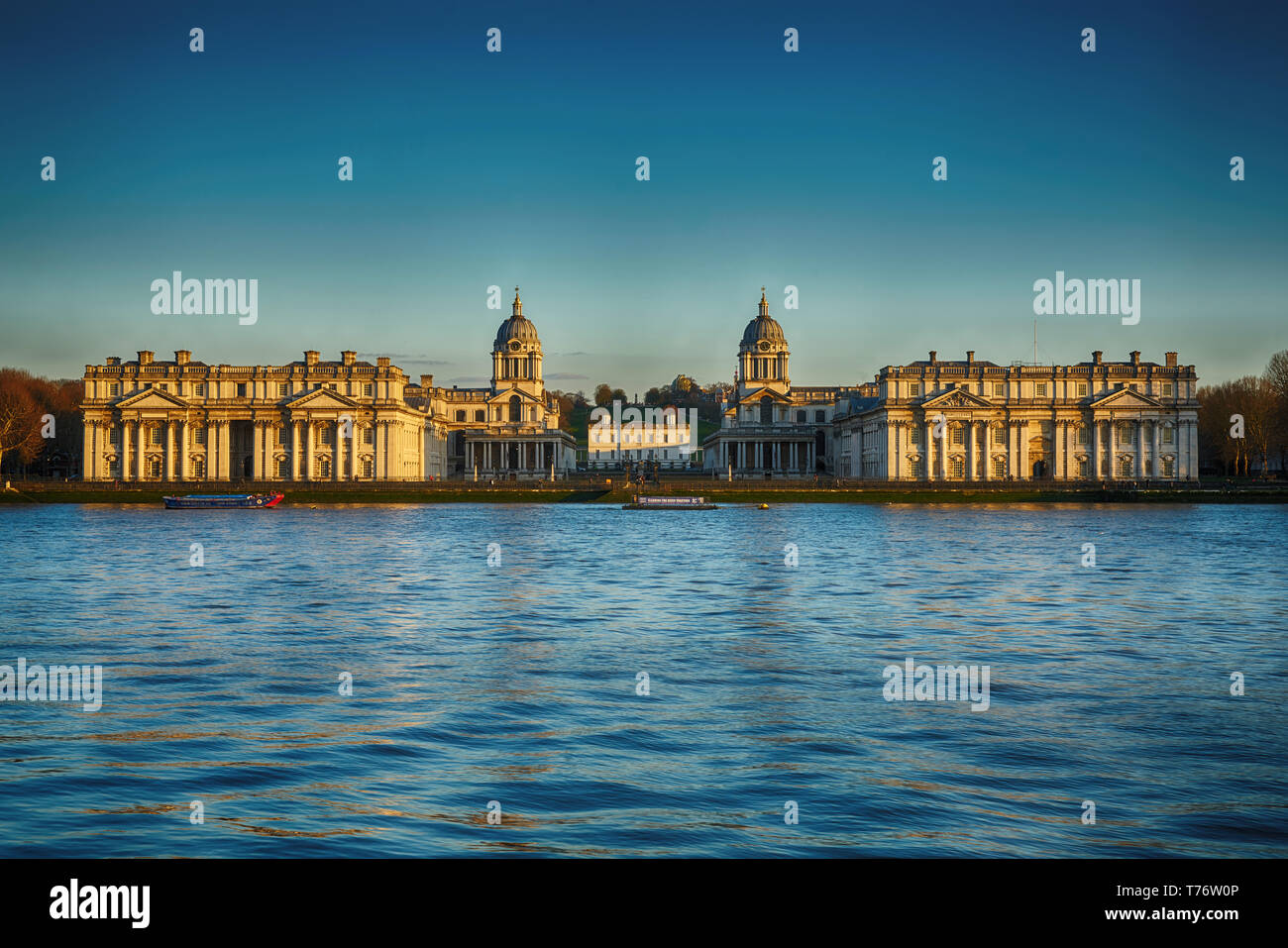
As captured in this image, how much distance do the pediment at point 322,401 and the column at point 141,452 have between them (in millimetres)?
16867

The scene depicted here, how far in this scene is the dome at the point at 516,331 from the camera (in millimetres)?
145250

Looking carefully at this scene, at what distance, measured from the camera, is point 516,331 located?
14562 cm

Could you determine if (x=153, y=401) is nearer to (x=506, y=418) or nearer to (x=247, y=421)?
(x=247, y=421)

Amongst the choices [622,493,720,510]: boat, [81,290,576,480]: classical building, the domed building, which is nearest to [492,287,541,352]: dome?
the domed building

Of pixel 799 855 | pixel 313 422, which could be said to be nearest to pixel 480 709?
pixel 799 855

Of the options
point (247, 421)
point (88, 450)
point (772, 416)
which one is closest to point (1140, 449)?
point (772, 416)

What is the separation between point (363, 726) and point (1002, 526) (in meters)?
57.8

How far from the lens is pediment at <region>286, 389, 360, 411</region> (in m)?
114

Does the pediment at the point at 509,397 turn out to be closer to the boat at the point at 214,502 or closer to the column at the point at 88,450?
the column at the point at 88,450

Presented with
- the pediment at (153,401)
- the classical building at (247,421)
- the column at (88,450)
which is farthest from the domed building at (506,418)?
the column at (88,450)

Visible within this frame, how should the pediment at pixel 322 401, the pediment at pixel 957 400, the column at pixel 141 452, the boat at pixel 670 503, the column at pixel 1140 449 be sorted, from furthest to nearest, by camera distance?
the column at pixel 141 452
the column at pixel 1140 449
the pediment at pixel 957 400
the pediment at pixel 322 401
the boat at pixel 670 503
